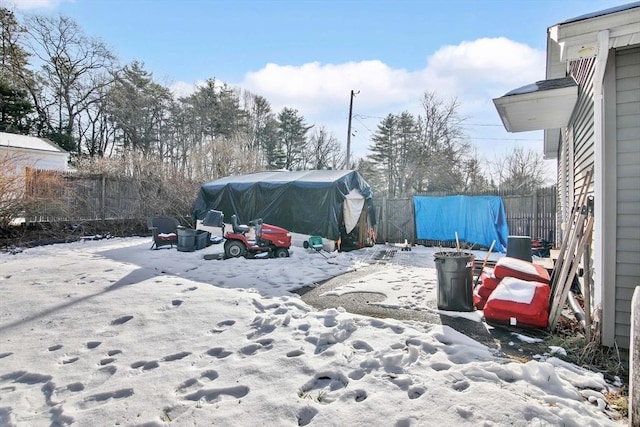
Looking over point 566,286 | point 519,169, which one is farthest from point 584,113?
point 519,169

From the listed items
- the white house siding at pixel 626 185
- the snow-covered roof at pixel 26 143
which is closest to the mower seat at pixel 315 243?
the white house siding at pixel 626 185

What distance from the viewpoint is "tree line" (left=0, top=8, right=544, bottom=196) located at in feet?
70.0

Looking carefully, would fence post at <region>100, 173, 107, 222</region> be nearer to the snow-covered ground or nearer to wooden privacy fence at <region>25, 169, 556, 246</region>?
wooden privacy fence at <region>25, 169, 556, 246</region>

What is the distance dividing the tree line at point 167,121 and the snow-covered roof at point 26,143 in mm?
1546

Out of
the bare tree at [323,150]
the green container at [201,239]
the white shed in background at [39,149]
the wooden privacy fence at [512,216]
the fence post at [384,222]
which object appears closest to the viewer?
the green container at [201,239]

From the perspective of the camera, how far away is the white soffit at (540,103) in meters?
4.61

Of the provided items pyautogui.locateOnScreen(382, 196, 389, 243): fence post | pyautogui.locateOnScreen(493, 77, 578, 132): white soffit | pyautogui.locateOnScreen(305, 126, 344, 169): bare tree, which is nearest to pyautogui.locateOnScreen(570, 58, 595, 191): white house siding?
pyautogui.locateOnScreen(493, 77, 578, 132): white soffit

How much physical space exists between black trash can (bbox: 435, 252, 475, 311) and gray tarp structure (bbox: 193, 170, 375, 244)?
5389 mm

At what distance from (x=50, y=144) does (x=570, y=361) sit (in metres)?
25.4

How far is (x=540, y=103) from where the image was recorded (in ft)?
16.4

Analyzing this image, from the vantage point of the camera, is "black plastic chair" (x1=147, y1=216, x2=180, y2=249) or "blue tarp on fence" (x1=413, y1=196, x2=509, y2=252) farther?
"blue tarp on fence" (x1=413, y1=196, x2=509, y2=252)

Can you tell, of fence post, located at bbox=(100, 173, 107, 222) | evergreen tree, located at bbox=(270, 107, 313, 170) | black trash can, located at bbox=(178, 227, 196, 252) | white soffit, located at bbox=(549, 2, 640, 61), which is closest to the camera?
white soffit, located at bbox=(549, 2, 640, 61)

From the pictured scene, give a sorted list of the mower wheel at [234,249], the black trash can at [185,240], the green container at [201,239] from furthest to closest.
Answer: the green container at [201,239] → the black trash can at [185,240] → the mower wheel at [234,249]

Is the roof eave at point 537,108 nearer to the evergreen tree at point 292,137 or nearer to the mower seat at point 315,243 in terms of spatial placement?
the mower seat at point 315,243
